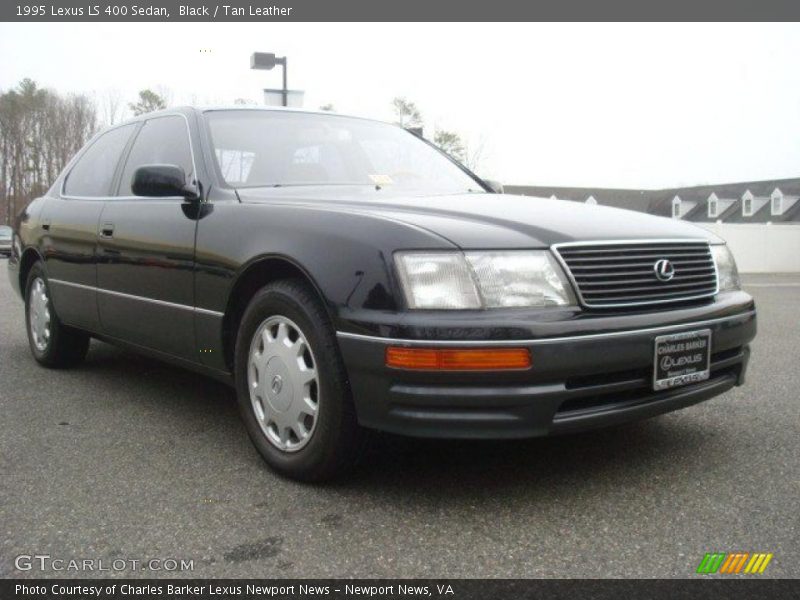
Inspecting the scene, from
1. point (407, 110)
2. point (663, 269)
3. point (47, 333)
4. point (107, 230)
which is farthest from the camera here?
point (407, 110)

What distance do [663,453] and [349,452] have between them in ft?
4.57

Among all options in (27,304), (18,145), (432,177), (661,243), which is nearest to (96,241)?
(27,304)

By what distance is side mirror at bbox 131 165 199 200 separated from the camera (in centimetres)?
358

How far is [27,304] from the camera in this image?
561 cm

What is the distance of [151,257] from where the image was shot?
3.88 meters

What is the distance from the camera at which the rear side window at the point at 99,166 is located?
4.74 meters

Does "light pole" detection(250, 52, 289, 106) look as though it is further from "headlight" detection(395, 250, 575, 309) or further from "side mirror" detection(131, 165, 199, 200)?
"headlight" detection(395, 250, 575, 309)

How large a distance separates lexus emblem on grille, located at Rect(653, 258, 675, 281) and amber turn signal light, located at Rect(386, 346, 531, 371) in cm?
72

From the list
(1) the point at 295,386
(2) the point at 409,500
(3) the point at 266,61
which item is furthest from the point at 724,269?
(3) the point at 266,61

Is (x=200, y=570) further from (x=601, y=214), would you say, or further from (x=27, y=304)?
(x=27, y=304)

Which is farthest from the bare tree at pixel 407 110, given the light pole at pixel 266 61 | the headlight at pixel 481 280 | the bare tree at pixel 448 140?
the headlight at pixel 481 280

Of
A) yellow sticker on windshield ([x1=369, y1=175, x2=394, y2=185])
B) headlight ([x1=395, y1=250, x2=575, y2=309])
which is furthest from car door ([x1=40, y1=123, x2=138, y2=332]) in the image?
headlight ([x1=395, y1=250, x2=575, y2=309])

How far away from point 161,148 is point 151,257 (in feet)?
2.42

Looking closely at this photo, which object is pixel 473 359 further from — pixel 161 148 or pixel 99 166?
pixel 99 166
